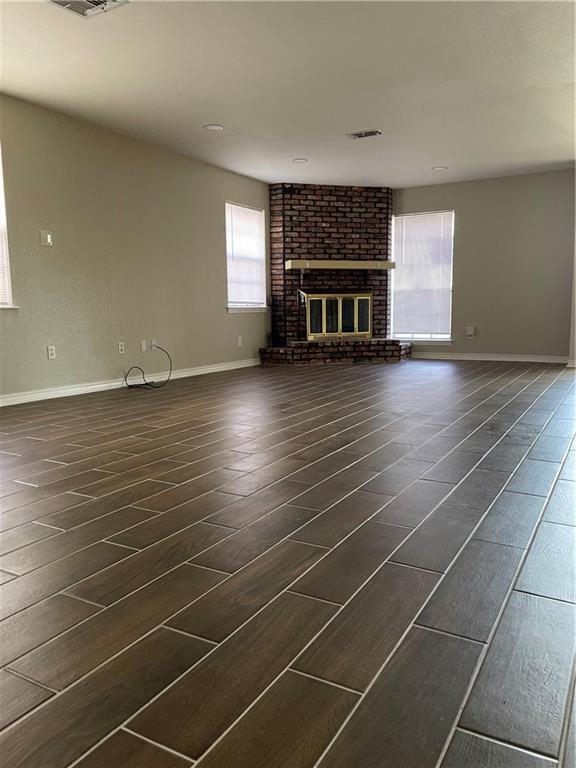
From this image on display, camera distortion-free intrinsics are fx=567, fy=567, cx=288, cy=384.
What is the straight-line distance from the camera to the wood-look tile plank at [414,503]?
6.89 ft

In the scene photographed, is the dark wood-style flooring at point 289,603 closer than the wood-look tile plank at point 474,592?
Yes

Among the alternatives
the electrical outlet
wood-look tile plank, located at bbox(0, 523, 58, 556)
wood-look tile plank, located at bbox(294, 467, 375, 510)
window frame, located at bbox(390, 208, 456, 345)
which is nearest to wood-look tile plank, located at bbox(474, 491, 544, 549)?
wood-look tile plank, located at bbox(294, 467, 375, 510)

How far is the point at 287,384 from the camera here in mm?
5805

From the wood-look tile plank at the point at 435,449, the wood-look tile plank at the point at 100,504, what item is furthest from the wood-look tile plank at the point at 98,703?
the wood-look tile plank at the point at 435,449

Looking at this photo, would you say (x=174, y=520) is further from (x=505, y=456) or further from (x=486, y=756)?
(x=505, y=456)

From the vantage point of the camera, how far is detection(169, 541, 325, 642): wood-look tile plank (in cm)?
142

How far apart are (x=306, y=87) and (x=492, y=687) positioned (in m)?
4.42

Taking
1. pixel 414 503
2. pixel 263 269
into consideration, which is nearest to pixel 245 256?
pixel 263 269

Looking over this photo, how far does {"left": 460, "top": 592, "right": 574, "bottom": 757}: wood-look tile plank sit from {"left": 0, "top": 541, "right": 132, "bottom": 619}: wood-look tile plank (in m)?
1.13

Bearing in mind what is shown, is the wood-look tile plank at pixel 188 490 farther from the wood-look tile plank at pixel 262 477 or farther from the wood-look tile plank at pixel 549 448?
the wood-look tile plank at pixel 549 448

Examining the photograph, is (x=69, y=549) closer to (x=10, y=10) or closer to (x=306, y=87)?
(x=10, y=10)

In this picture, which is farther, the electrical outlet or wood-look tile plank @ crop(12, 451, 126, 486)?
the electrical outlet

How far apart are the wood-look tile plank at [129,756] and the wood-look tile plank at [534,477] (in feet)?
6.08

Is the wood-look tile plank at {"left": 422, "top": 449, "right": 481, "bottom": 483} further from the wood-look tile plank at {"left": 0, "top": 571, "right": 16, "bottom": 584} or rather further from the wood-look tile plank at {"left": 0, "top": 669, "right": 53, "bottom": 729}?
the wood-look tile plank at {"left": 0, "top": 669, "right": 53, "bottom": 729}
